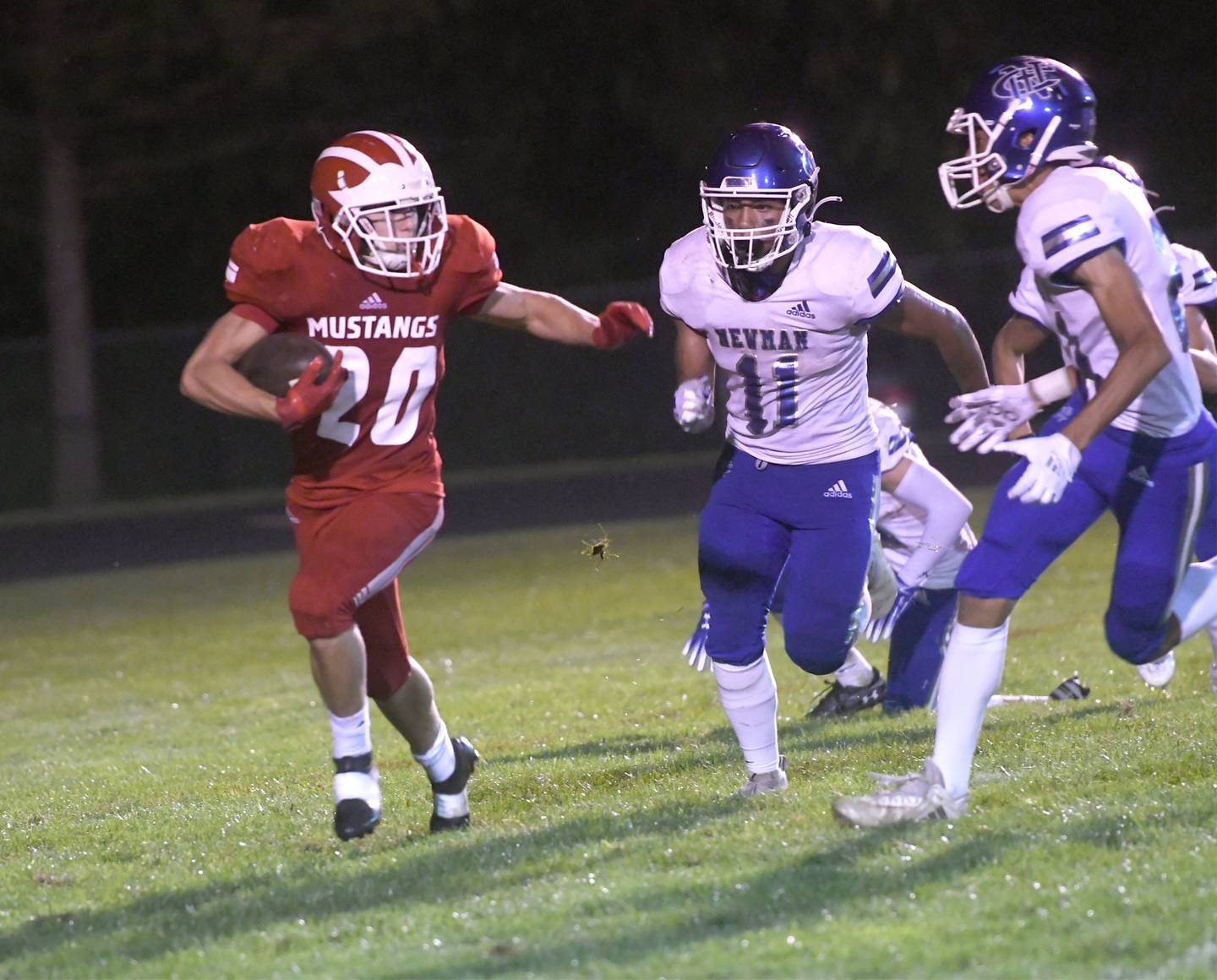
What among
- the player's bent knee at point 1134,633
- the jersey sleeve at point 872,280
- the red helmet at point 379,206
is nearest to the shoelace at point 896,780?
the player's bent knee at point 1134,633

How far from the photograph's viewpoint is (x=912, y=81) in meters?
21.1

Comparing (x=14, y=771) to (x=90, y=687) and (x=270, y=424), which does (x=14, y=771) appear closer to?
(x=90, y=687)

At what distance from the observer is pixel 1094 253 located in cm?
399

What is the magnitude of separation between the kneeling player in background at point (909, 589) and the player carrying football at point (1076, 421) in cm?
160

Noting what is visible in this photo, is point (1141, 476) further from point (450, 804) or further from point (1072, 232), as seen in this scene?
point (450, 804)

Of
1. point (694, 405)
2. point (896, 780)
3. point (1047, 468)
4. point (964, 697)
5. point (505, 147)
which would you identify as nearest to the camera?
point (1047, 468)

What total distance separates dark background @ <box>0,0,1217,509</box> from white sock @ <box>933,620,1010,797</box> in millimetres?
14252

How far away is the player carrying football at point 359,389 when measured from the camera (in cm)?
428

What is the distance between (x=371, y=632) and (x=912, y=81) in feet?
58.7

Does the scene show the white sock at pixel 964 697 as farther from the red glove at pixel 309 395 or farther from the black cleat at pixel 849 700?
the black cleat at pixel 849 700

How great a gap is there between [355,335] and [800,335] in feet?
3.88

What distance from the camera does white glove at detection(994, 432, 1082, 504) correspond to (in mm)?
3943

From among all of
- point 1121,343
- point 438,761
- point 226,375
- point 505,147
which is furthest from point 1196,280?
point 505,147

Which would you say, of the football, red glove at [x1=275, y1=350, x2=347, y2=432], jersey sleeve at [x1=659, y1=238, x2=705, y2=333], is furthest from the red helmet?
jersey sleeve at [x1=659, y1=238, x2=705, y2=333]
